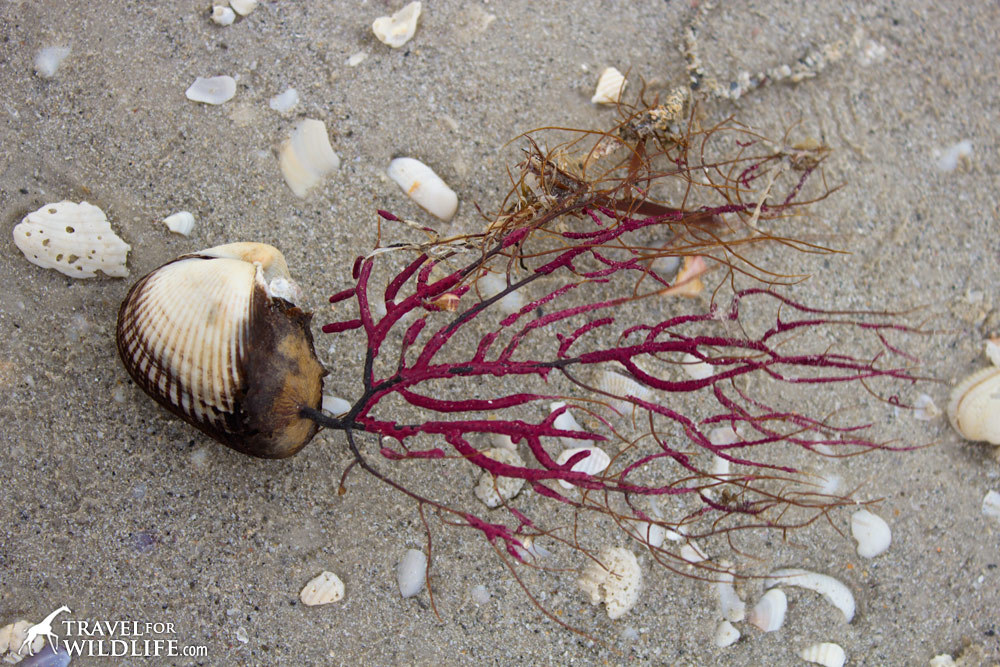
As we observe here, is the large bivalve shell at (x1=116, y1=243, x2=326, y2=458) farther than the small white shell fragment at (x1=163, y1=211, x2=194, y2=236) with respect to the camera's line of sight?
No

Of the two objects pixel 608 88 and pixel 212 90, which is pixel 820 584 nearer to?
pixel 608 88

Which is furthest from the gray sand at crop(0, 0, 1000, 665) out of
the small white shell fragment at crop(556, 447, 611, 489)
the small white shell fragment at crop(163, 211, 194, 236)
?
the small white shell fragment at crop(556, 447, 611, 489)

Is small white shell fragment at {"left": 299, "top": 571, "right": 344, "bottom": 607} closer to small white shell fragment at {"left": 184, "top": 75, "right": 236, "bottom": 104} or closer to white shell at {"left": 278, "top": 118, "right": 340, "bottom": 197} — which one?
white shell at {"left": 278, "top": 118, "right": 340, "bottom": 197}

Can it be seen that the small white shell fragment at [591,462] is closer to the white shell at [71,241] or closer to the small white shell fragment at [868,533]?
the small white shell fragment at [868,533]

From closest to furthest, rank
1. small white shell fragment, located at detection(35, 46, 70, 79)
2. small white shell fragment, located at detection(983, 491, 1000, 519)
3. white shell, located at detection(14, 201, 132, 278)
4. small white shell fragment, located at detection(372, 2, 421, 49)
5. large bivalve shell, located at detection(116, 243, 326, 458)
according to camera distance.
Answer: large bivalve shell, located at detection(116, 243, 326, 458) < white shell, located at detection(14, 201, 132, 278) < small white shell fragment, located at detection(35, 46, 70, 79) < small white shell fragment, located at detection(372, 2, 421, 49) < small white shell fragment, located at detection(983, 491, 1000, 519)

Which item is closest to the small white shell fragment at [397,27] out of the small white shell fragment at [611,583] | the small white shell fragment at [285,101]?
the small white shell fragment at [285,101]

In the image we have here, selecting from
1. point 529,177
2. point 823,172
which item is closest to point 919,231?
point 823,172

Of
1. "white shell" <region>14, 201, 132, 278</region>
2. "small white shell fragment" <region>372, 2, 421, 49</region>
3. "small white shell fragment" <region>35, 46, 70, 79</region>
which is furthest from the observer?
"small white shell fragment" <region>372, 2, 421, 49</region>
